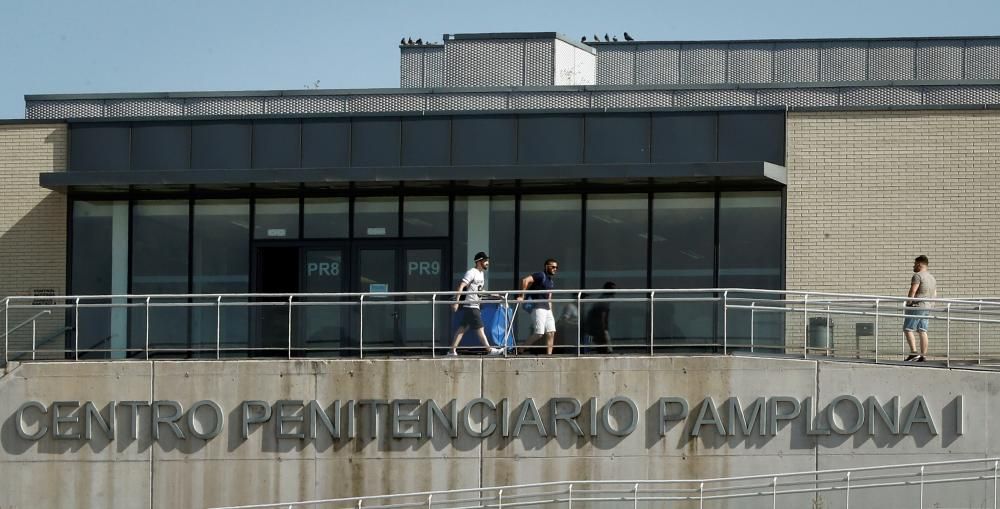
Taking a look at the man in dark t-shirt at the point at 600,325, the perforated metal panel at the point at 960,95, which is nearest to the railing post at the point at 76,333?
the man in dark t-shirt at the point at 600,325

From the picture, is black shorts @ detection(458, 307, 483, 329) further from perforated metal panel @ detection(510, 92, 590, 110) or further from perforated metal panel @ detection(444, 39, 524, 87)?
perforated metal panel @ detection(444, 39, 524, 87)

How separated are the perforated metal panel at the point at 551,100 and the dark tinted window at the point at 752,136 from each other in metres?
2.77

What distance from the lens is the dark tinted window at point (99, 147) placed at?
25.2m

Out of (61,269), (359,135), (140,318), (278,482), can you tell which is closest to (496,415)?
(278,482)

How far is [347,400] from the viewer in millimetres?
20391

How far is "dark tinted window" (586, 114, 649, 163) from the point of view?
24.2 m

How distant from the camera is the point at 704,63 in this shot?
35.1 metres

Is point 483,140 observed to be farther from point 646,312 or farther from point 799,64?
point 799,64

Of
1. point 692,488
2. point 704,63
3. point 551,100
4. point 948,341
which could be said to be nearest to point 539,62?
point 551,100

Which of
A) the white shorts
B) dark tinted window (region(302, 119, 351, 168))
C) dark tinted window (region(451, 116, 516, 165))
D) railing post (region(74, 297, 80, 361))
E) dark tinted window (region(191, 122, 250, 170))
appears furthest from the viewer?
dark tinted window (region(191, 122, 250, 170))

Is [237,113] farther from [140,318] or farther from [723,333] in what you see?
[723,333]

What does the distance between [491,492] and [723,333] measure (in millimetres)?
3259

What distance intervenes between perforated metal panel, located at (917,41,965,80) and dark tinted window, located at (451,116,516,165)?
12925 millimetres

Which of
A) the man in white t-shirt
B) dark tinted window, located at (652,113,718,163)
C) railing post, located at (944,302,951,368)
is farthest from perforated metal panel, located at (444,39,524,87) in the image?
railing post, located at (944,302,951,368)
